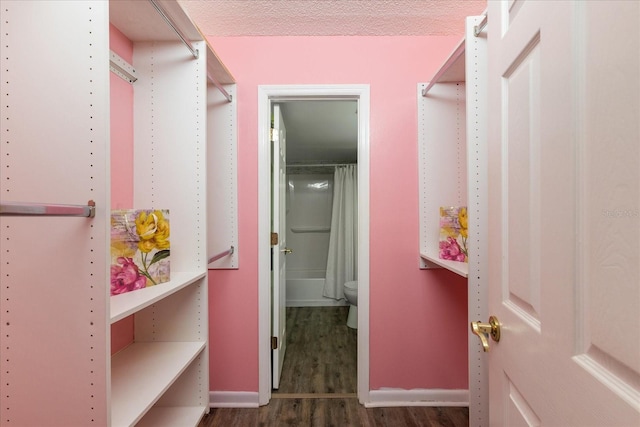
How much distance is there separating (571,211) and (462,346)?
173cm

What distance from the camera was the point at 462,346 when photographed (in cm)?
192

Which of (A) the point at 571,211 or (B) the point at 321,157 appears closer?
(A) the point at 571,211

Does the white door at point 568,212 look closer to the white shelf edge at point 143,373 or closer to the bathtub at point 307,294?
the white shelf edge at point 143,373

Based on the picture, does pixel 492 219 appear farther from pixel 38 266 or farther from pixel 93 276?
pixel 38 266

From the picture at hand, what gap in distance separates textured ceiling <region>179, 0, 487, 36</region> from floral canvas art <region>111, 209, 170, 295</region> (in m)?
1.21

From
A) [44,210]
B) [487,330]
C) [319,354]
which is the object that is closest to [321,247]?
[319,354]

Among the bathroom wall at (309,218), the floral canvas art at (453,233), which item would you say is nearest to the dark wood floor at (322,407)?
the floral canvas art at (453,233)

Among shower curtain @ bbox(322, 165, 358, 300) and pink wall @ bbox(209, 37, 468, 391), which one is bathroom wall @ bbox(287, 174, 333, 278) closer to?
shower curtain @ bbox(322, 165, 358, 300)

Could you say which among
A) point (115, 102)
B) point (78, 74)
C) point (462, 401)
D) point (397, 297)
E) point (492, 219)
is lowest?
point (462, 401)

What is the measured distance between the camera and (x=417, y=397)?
6.21 ft

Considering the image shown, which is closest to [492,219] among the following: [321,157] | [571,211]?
[571,211]

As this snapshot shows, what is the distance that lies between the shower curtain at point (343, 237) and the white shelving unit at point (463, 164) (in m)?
2.23

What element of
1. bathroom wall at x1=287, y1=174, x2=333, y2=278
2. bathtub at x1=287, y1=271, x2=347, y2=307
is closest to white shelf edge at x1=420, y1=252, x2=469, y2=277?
bathtub at x1=287, y1=271, x2=347, y2=307

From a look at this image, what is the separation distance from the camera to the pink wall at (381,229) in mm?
1888
